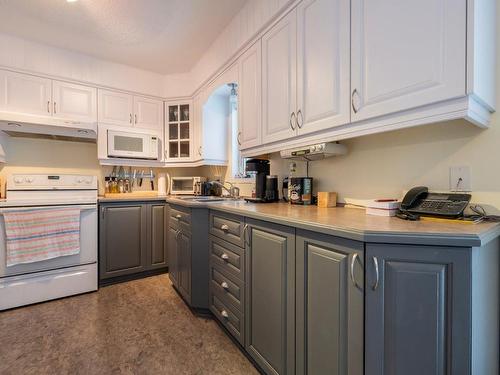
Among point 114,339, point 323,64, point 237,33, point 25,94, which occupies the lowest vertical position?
point 114,339

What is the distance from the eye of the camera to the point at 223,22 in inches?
88.5

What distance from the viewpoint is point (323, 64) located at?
138cm

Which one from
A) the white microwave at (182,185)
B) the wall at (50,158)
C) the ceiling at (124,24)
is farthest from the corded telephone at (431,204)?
the wall at (50,158)

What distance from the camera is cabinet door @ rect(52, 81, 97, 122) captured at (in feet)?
8.64

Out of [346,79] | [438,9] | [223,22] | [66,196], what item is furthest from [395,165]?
[66,196]

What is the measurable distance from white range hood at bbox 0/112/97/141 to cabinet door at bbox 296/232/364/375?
2.64 meters

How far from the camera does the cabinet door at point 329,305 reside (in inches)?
33.9

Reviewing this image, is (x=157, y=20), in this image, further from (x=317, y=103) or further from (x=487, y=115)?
(x=487, y=115)

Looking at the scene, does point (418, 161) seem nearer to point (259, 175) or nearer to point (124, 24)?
point (259, 175)

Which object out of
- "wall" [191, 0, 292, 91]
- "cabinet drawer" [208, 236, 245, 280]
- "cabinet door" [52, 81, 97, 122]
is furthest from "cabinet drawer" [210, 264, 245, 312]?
"cabinet door" [52, 81, 97, 122]

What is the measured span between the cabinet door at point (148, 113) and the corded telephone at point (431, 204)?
2.99 meters

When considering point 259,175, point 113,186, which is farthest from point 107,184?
point 259,175

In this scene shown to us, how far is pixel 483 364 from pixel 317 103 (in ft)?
4.37

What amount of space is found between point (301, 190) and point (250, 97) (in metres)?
0.89
